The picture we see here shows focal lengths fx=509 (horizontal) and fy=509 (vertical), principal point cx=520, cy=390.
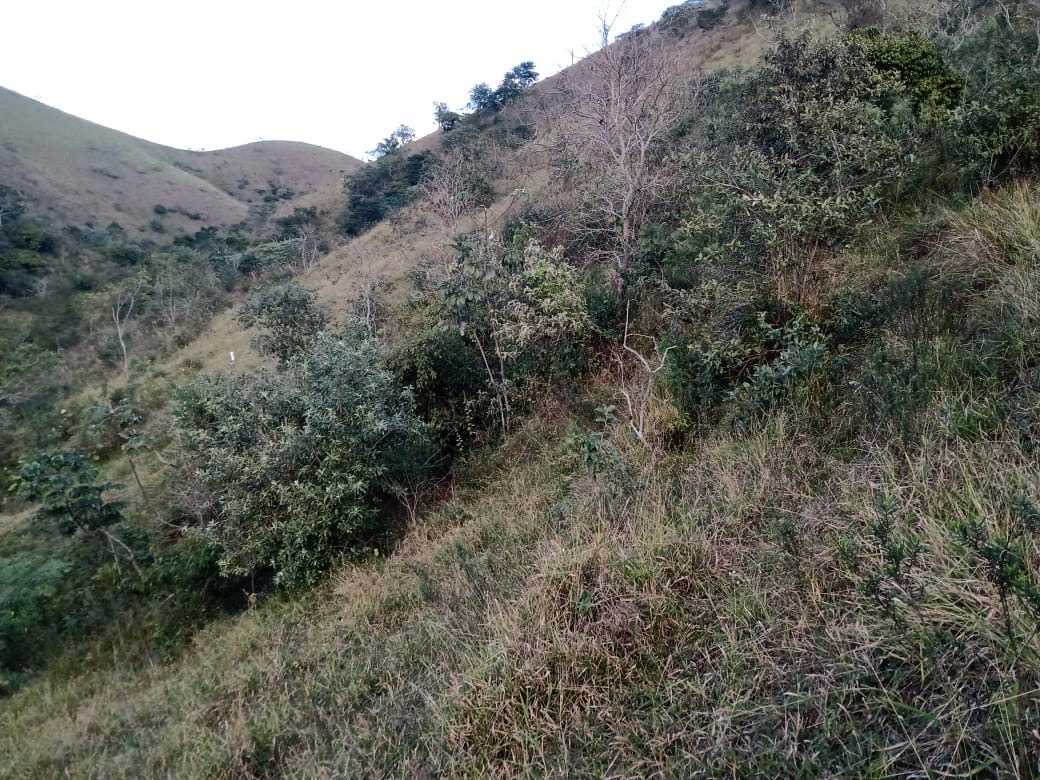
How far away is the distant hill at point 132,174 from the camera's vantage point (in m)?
40.0

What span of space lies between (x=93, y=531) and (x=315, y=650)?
175 inches

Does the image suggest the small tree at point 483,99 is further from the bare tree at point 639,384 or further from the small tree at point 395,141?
the bare tree at point 639,384

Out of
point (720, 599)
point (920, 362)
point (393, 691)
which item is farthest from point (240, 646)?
point (920, 362)

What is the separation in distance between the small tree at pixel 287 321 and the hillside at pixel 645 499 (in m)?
3.16

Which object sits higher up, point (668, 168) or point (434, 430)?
point (668, 168)

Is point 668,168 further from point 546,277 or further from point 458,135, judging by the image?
point 458,135

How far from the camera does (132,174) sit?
49.3 meters

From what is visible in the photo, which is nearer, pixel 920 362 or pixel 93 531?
pixel 920 362

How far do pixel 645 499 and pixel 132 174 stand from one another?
6381 centimetres

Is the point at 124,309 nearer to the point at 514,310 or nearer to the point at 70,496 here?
the point at 70,496

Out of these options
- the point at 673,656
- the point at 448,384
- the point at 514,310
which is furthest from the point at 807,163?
the point at 673,656

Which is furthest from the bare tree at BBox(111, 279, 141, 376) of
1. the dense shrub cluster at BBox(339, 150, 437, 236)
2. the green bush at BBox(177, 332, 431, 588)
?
the green bush at BBox(177, 332, 431, 588)

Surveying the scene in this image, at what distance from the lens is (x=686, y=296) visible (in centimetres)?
501

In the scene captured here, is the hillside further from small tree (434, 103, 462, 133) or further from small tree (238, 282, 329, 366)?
small tree (434, 103, 462, 133)
